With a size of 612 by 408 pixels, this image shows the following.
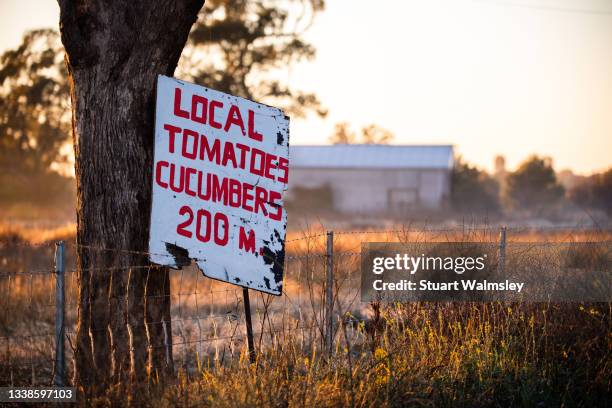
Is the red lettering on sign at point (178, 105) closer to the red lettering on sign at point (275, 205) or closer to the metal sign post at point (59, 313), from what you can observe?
the red lettering on sign at point (275, 205)

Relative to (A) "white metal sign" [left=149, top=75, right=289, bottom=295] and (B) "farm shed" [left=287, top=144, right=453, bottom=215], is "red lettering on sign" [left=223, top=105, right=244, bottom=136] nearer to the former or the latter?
(A) "white metal sign" [left=149, top=75, right=289, bottom=295]

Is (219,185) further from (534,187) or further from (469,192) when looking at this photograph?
(534,187)

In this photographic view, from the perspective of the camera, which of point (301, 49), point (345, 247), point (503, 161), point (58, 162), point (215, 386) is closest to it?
point (215, 386)

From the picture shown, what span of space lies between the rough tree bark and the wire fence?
6cm

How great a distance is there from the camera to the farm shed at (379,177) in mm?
46969

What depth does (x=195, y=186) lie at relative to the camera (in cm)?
605

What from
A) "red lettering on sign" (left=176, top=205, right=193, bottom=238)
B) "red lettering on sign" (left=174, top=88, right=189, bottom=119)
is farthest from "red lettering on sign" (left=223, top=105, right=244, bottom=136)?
"red lettering on sign" (left=176, top=205, right=193, bottom=238)

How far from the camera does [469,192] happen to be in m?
49.3

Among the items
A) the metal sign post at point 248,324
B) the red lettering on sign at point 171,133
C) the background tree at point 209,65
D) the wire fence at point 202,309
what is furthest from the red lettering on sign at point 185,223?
the background tree at point 209,65

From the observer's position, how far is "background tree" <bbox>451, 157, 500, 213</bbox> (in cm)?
4775

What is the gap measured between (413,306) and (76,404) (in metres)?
3.40

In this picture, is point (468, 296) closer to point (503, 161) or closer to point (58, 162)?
point (58, 162)

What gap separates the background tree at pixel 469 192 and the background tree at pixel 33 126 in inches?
928

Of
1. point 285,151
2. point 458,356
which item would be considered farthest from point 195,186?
point 458,356
